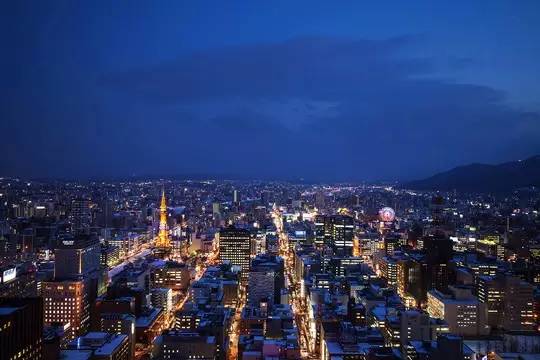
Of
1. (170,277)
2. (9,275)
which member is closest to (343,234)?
(170,277)

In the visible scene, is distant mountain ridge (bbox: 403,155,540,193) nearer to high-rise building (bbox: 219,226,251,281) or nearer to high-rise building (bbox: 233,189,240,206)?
high-rise building (bbox: 219,226,251,281)

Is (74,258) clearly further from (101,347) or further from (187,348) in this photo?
(187,348)

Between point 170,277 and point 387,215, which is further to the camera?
point 387,215

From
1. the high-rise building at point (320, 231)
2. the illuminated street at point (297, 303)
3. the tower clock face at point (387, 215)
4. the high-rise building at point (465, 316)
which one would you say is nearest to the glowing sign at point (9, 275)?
the illuminated street at point (297, 303)

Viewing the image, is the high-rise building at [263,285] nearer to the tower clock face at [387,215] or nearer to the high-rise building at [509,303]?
the high-rise building at [509,303]

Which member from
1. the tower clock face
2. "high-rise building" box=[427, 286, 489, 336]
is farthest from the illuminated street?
the tower clock face

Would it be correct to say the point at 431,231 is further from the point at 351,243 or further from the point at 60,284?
the point at 60,284
